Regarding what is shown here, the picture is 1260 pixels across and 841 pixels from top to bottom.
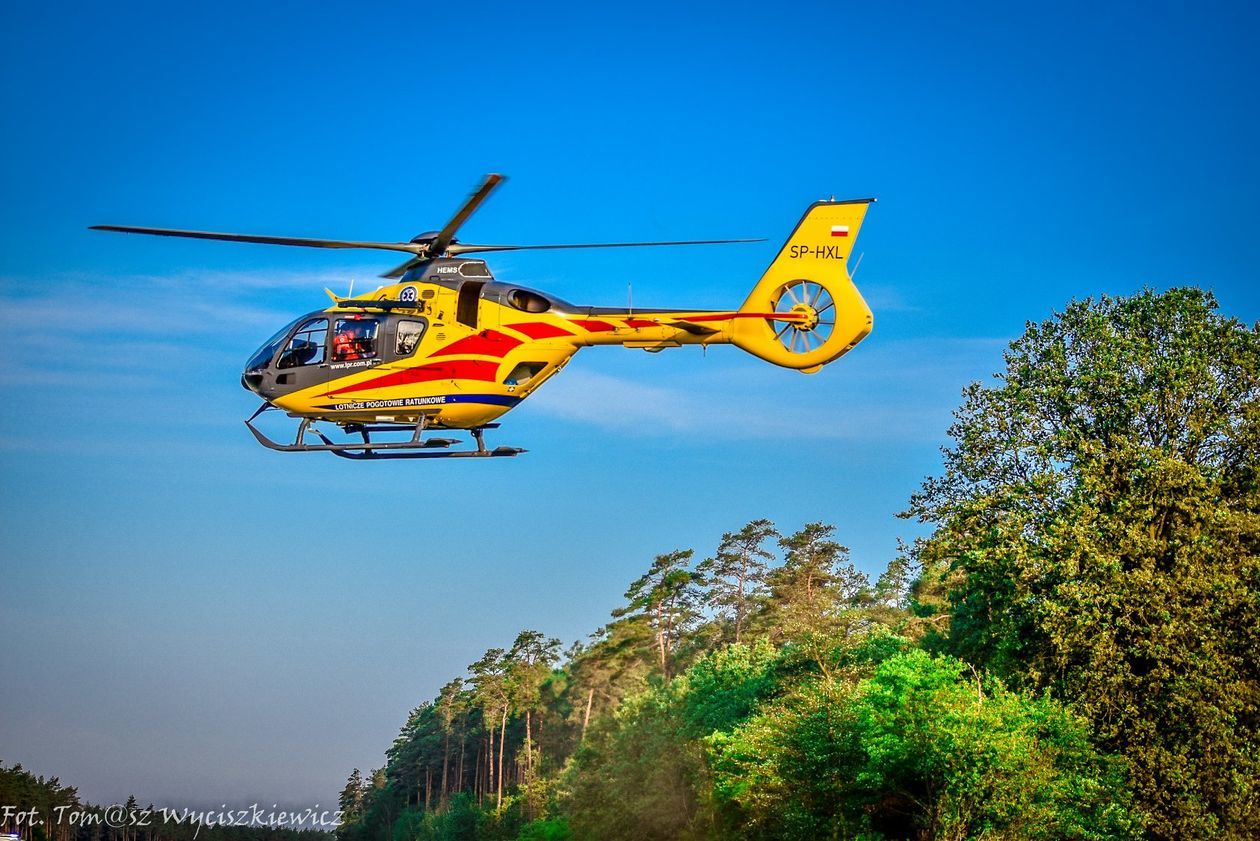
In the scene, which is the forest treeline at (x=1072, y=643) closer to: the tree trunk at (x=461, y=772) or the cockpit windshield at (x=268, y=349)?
the cockpit windshield at (x=268, y=349)

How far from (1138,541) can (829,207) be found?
1458 cm

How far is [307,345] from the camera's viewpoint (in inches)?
1161

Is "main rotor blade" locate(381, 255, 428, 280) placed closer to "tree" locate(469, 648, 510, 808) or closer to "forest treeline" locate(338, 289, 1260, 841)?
"forest treeline" locate(338, 289, 1260, 841)

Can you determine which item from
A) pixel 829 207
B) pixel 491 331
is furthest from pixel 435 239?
pixel 829 207

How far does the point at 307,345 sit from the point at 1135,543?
77.2 feet

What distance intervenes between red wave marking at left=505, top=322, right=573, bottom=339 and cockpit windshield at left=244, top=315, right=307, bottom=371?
4.86 meters

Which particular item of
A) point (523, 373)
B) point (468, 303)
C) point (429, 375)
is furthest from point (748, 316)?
point (429, 375)

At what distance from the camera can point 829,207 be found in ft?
99.2

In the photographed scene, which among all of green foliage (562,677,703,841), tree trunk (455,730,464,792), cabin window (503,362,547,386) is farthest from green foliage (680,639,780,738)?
tree trunk (455,730,464,792)

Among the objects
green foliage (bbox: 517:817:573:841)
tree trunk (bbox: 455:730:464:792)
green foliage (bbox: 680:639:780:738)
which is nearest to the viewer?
green foliage (bbox: 680:639:780:738)

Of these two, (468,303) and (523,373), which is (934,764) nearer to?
(523,373)

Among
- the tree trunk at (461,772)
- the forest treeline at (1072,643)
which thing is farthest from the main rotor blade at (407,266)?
the tree trunk at (461,772)

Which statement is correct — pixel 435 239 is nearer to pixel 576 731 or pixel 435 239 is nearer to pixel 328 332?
pixel 328 332

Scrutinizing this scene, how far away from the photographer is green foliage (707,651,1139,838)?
33938 millimetres
